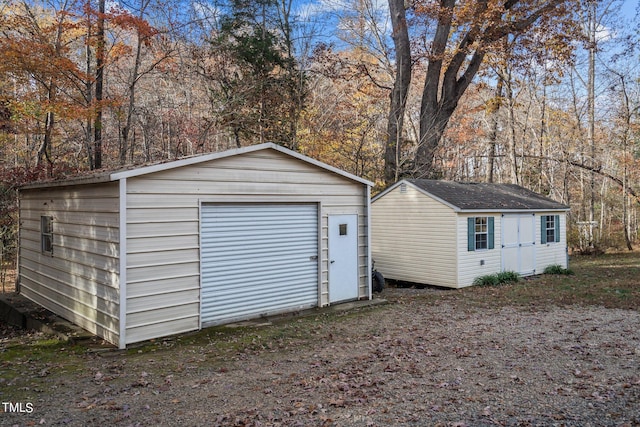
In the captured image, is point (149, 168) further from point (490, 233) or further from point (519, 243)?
point (519, 243)

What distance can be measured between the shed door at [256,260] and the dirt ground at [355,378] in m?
0.63

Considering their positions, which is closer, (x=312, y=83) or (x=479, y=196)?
(x=479, y=196)

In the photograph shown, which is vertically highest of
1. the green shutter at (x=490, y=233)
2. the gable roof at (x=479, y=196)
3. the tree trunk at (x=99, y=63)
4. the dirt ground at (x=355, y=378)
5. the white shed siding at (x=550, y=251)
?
the tree trunk at (x=99, y=63)

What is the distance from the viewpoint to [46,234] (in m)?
8.76

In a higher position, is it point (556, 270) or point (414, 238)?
point (414, 238)

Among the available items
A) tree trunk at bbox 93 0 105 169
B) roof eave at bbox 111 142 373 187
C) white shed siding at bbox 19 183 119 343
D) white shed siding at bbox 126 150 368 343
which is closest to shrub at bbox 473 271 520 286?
roof eave at bbox 111 142 373 187

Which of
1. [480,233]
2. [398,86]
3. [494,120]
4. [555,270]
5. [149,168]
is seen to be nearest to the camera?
[149,168]

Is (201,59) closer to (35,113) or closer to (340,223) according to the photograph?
(35,113)

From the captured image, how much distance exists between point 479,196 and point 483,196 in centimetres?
24

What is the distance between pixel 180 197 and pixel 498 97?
19.1 meters

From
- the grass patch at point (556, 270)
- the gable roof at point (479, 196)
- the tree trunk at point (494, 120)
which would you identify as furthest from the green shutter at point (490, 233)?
the tree trunk at point (494, 120)

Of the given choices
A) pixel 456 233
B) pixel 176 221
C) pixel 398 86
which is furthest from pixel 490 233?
pixel 176 221

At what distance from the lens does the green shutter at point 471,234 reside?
12.2 meters

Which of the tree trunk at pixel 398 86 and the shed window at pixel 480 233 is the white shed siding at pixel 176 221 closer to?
the shed window at pixel 480 233
